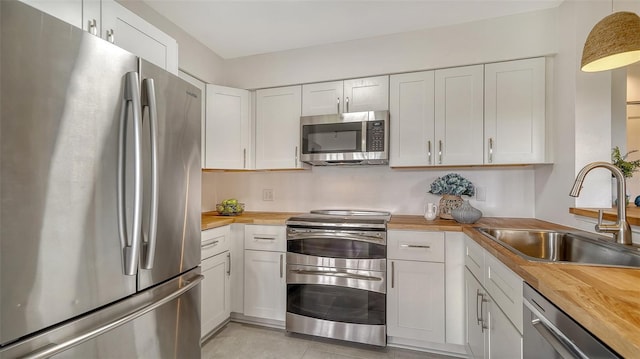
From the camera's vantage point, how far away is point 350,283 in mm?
2045

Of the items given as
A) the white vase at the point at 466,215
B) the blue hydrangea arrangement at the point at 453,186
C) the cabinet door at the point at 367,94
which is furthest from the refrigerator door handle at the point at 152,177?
the blue hydrangea arrangement at the point at 453,186

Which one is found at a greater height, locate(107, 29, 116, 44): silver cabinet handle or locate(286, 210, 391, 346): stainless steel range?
locate(107, 29, 116, 44): silver cabinet handle

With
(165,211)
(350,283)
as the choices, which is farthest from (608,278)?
(165,211)

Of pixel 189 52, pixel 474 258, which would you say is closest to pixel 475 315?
pixel 474 258

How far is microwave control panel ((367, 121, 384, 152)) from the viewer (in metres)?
2.27

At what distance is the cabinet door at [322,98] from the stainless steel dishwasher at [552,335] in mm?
1910

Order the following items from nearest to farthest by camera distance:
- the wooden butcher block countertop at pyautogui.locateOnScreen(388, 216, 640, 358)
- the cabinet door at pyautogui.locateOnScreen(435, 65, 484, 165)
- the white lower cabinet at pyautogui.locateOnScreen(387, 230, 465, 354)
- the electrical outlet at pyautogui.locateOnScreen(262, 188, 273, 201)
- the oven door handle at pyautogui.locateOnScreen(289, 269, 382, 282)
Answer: the wooden butcher block countertop at pyautogui.locateOnScreen(388, 216, 640, 358) < the white lower cabinet at pyautogui.locateOnScreen(387, 230, 465, 354) < the oven door handle at pyautogui.locateOnScreen(289, 269, 382, 282) < the cabinet door at pyautogui.locateOnScreen(435, 65, 484, 165) < the electrical outlet at pyautogui.locateOnScreen(262, 188, 273, 201)

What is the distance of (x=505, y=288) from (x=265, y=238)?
5.51 feet

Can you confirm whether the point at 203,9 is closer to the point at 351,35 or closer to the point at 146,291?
the point at 351,35

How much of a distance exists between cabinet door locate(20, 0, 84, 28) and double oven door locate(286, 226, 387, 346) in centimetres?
170

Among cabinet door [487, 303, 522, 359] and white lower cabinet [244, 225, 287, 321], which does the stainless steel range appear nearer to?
white lower cabinet [244, 225, 287, 321]

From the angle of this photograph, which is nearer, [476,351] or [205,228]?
[476,351]

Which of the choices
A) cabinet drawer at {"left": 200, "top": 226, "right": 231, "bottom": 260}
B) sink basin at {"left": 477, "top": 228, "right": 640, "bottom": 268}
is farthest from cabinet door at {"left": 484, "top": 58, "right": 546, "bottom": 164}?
cabinet drawer at {"left": 200, "top": 226, "right": 231, "bottom": 260}

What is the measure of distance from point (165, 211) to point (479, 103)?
7.36 feet
